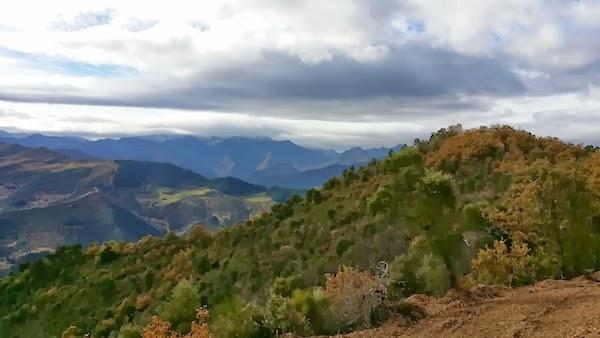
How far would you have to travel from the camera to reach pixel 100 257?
5441cm

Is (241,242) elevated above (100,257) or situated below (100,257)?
above

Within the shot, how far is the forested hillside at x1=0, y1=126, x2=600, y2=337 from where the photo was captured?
14793 millimetres

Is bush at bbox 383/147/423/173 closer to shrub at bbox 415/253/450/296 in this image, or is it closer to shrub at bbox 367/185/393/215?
shrub at bbox 367/185/393/215

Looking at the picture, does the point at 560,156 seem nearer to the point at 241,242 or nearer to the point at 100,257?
the point at 241,242

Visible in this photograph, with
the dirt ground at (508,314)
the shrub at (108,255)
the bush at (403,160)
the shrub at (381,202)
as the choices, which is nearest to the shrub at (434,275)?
the dirt ground at (508,314)

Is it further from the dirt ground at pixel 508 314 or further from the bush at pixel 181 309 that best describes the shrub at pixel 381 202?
the dirt ground at pixel 508 314

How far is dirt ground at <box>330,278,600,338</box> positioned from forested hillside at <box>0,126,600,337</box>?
37.6 inches

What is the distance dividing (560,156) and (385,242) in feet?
46.2

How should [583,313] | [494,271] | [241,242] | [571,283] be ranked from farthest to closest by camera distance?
[241,242]
[494,271]
[571,283]
[583,313]

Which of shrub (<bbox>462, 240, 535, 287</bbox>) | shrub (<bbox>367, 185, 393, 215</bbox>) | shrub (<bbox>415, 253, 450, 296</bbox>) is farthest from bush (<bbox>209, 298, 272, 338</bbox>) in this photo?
shrub (<bbox>367, 185, 393, 215</bbox>)

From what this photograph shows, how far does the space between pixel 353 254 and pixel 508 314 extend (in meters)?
17.1

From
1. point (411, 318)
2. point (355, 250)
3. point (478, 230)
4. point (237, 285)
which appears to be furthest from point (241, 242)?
point (411, 318)

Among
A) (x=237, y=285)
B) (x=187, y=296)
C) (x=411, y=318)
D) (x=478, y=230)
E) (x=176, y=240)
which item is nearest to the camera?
(x=411, y=318)

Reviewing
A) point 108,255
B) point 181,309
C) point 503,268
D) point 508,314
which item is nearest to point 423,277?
point 503,268
